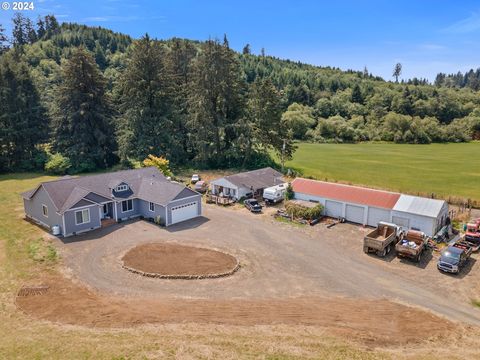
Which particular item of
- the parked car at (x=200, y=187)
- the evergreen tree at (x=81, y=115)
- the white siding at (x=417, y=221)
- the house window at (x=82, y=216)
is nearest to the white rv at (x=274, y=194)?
the parked car at (x=200, y=187)

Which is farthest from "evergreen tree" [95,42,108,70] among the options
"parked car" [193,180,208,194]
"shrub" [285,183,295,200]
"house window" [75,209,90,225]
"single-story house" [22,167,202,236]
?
"shrub" [285,183,295,200]

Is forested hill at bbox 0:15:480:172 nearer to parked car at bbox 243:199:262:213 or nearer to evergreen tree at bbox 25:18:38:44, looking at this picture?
parked car at bbox 243:199:262:213

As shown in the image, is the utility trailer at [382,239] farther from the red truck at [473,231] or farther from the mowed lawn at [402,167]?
the mowed lawn at [402,167]

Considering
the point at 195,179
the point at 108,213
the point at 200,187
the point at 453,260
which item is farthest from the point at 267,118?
the point at 453,260

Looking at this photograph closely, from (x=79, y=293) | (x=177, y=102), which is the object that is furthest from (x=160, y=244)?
(x=177, y=102)

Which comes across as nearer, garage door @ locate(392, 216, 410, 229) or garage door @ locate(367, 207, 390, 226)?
garage door @ locate(392, 216, 410, 229)

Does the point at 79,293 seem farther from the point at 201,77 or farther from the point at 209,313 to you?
the point at 201,77
